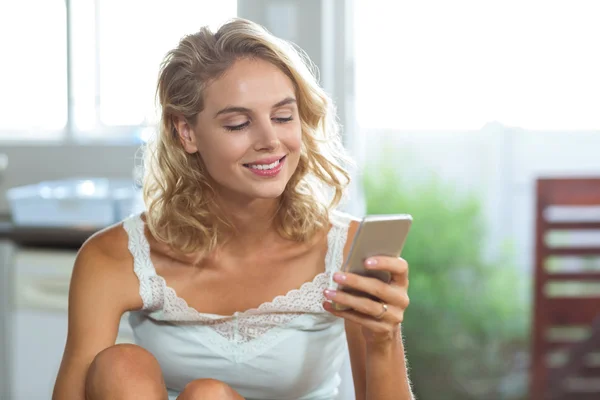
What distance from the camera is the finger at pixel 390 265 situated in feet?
4.10

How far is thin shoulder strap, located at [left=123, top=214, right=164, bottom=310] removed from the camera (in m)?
1.56

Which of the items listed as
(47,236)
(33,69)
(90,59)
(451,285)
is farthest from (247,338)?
(451,285)

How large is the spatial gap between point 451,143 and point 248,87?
2485 mm

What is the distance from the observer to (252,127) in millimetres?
1429

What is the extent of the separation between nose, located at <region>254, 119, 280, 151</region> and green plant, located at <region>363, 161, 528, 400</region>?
2363 mm

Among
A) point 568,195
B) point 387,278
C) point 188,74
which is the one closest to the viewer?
point 387,278

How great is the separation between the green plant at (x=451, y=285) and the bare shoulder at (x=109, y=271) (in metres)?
2.28

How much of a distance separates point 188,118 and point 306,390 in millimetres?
579

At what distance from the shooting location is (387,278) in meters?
1.30

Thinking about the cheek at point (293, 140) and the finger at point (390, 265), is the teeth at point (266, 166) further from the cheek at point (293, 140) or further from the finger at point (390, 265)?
the finger at point (390, 265)

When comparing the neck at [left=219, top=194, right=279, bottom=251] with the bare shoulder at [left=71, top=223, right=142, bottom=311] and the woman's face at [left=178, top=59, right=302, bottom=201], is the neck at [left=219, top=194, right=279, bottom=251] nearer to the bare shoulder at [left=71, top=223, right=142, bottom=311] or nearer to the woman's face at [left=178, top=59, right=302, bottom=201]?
the woman's face at [left=178, top=59, right=302, bottom=201]

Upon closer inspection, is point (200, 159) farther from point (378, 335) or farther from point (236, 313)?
point (378, 335)

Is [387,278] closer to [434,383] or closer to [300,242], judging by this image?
[300,242]

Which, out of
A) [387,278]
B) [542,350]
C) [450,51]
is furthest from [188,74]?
[542,350]
